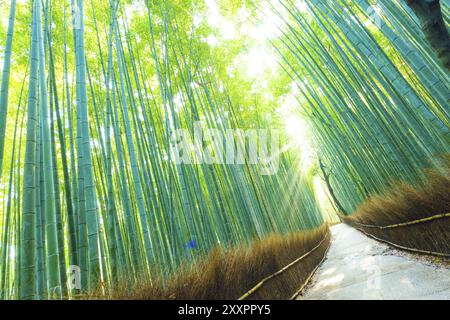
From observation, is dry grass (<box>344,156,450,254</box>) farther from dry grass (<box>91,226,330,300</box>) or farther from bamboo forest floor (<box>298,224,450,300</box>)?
dry grass (<box>91,226,330,300</box>)

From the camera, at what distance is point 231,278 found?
1.59 metres

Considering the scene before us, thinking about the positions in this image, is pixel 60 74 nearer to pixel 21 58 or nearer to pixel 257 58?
pixel 21 58

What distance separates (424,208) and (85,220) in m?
2.59

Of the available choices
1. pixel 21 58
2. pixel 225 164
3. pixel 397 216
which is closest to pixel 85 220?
pixel 225 164

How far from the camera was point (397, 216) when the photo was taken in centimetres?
272

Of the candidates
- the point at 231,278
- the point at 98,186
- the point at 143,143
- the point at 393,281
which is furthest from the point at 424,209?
the point at 98,186

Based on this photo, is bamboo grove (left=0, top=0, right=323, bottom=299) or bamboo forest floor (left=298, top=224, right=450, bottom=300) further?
bamboo forest floor (left=298, top=224, right=450, bottom=300)

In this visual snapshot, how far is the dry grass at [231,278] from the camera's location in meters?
1.19

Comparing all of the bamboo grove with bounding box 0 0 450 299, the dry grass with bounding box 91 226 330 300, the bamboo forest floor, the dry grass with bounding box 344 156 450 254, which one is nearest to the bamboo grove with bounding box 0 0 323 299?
the bamboo grove with bounding box 0 0 450 299

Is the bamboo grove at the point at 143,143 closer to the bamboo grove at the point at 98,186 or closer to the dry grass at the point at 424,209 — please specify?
the bamboo grove at the point at 98,186

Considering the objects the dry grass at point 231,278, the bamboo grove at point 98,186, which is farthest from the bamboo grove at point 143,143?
the dry grass at point 231,278

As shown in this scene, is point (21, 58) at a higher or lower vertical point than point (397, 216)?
higher

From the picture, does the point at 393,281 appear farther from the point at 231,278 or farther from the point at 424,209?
the point at 231,278

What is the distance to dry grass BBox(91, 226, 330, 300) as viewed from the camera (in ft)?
3.90
